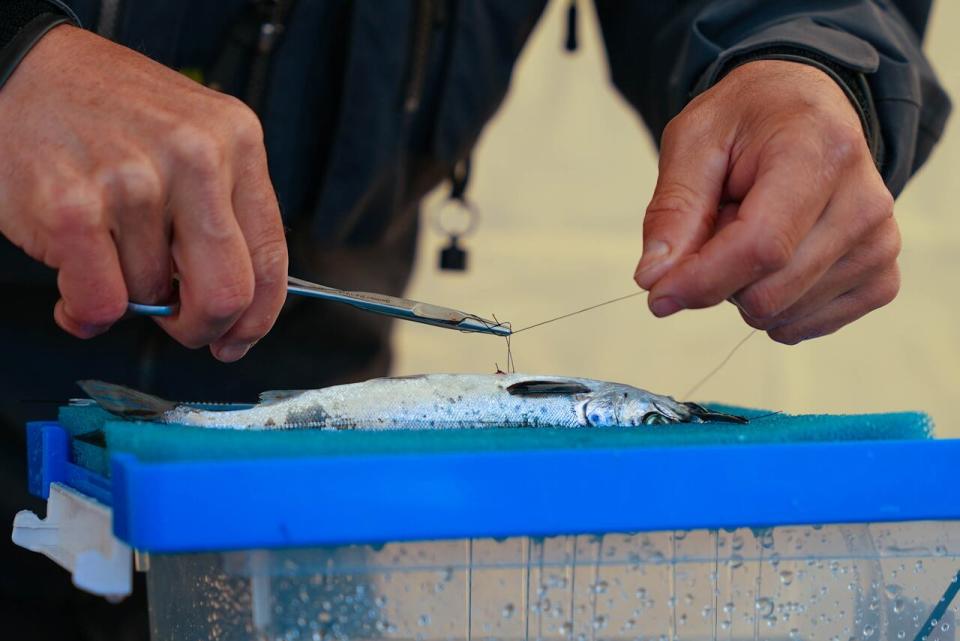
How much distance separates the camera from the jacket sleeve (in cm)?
96

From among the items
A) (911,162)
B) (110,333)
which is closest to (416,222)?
(110,333)

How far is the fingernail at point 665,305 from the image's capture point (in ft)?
2.55

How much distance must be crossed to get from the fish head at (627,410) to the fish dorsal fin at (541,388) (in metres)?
0.02

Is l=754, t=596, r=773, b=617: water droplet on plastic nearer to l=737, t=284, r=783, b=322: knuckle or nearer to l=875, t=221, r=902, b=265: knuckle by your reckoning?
l=737, t=284, r=783, b=322: knuckle

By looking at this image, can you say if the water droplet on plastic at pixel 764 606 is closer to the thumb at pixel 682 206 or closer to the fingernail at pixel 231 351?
the thumb at pixel 682 206

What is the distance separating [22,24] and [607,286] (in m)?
1.60

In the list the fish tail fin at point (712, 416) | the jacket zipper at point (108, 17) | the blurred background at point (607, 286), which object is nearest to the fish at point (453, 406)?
the fish tail fin at point (712, 416)

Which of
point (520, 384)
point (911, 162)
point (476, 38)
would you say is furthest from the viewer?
point (476, 38)

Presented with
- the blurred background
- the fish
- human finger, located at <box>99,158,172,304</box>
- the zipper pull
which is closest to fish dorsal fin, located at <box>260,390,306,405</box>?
the fish

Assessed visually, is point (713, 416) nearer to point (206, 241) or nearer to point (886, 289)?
point (886, 289)

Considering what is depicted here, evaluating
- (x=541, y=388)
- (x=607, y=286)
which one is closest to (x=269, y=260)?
(x=541, y=388)

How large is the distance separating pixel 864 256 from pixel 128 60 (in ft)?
1.96

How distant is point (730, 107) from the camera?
87 centimetres

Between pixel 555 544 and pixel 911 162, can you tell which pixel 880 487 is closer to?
pixel 555 544
